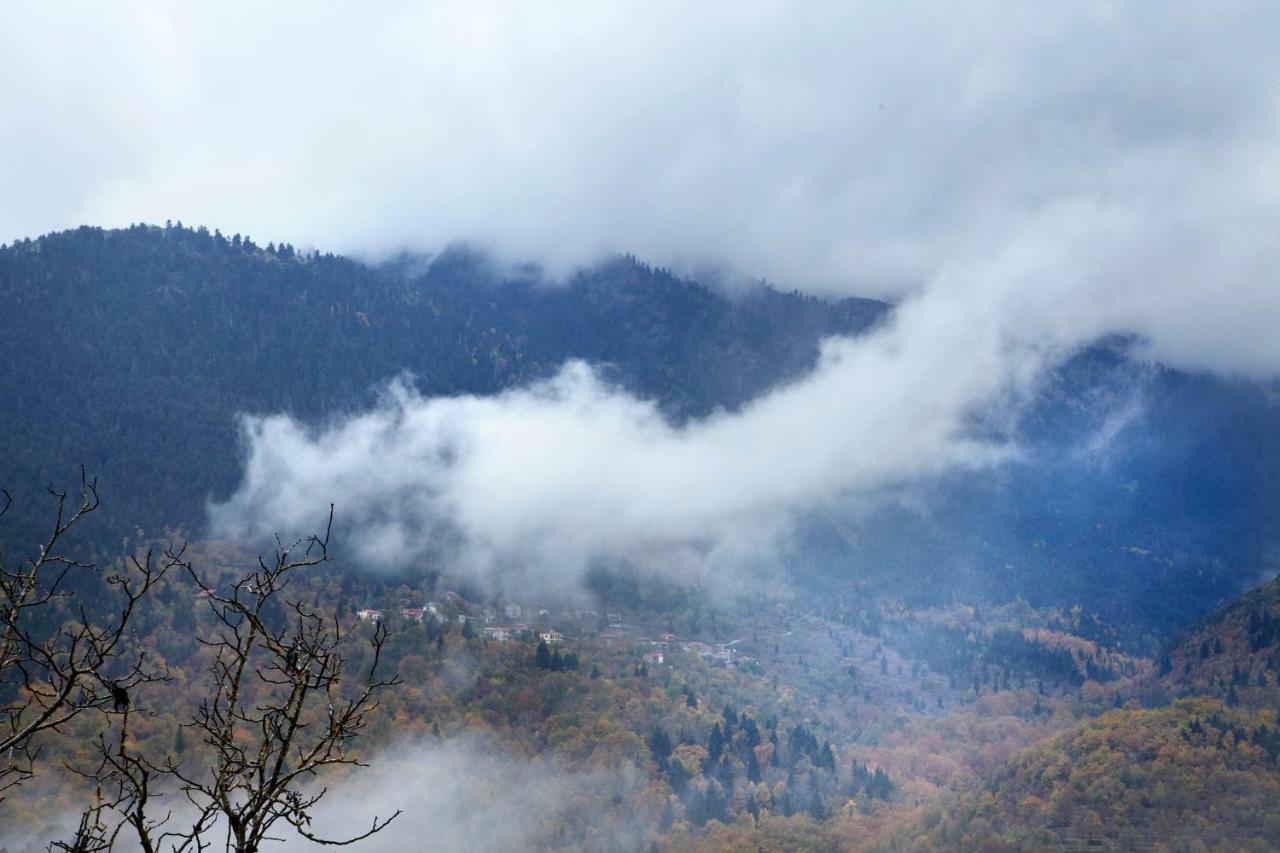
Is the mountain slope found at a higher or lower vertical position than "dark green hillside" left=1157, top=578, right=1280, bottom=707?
lower

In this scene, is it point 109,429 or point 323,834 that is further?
point 109,429

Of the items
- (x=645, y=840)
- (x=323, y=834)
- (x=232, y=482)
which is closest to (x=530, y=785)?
(x=645, y=840)

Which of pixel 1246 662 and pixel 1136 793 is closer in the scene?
pixel 1136 793

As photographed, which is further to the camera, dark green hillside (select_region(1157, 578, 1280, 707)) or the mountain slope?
dark green hillside (select_region(1157, 578, 1280, 707))

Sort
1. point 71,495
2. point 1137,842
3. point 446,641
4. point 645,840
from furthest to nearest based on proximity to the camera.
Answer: point 446,641
point 71,495
point 645,840
point 1137,842

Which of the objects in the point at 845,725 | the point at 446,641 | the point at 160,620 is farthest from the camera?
the point at 845,725

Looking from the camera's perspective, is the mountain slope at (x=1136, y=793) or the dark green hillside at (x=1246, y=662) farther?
the dark green hillside at (x=1246, y=662)

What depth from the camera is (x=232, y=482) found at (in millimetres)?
196500

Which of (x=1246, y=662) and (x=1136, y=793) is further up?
(x=1246, y=662)

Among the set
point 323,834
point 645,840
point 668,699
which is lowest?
point 645,840

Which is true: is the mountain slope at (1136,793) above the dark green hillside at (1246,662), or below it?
below

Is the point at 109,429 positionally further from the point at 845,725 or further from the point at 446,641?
the point at 845,725

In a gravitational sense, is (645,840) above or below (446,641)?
below

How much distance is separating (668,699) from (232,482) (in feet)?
286
